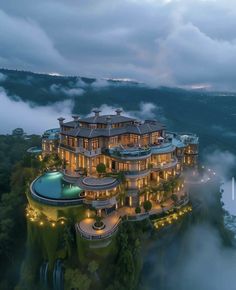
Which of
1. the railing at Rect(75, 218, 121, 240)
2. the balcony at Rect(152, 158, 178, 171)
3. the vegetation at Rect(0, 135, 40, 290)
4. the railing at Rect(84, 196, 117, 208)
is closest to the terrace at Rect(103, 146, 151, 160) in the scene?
the balcony at Rect(152, 158, 178, 171)

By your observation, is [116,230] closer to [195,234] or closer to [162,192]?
[162,192]

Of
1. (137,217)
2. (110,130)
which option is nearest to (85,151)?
(110,130)

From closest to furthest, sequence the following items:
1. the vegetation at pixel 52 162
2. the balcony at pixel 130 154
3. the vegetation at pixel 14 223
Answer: the balcony at pixel 130 154, the vegetation at pixel 14 223, the vegetation at pixel 52 162

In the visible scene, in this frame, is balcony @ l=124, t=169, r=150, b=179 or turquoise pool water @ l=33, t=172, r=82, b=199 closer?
turquoise pool water @ l=33, t=172, r=82, b=199

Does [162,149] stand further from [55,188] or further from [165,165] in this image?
[55,188]

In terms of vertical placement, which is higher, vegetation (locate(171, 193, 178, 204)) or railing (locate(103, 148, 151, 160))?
railing (locate(103, 148, 151, 160))

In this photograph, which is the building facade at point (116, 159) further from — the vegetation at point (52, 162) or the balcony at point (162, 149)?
the vegetation at point (52, 162)

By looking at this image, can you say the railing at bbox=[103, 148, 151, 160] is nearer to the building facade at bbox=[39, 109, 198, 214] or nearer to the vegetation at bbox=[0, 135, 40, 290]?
the building facade at bbox=[39, 109, 198, 214]

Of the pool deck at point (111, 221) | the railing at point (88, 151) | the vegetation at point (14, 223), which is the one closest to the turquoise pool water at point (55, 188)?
the pool deck at point (111, 221)
